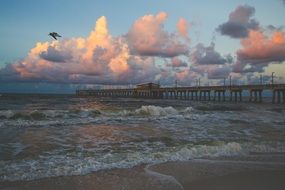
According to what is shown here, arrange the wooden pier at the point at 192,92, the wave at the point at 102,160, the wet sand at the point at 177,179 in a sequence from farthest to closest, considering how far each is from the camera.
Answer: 1. the wooden pier at the point at 192,92
2. the wave at the point at 102,160
3. the wet sand at the point at 177,179

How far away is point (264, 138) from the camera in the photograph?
1177 centimetres

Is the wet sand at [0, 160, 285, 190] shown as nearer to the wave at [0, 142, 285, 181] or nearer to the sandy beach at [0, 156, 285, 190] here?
the sandy beach at [0, 156, 285, 190]

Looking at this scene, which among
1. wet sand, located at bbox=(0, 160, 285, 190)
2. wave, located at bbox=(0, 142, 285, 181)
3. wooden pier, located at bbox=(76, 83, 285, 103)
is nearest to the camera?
wet sand, located at bbox=(0, 160, 285, 190)

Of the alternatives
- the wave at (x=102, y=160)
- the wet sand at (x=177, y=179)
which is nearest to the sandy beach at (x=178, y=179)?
the wet sand at (x=177, y=179)

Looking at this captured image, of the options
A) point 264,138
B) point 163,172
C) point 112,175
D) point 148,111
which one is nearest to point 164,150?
point 163,172

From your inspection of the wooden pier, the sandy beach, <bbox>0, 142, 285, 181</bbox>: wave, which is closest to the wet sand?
the sandy beach

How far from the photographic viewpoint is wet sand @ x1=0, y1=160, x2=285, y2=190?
5426 millimetres

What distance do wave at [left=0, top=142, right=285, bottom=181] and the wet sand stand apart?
39cm

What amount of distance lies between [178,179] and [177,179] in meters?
0.02

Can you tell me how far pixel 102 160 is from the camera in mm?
7531

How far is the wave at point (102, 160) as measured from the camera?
629 cm

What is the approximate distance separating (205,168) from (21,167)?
14.4ft

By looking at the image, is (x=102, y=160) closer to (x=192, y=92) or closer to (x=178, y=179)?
(x=178, y=179)

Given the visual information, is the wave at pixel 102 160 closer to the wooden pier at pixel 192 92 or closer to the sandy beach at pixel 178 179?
the sandy beach at pixel 178 179
